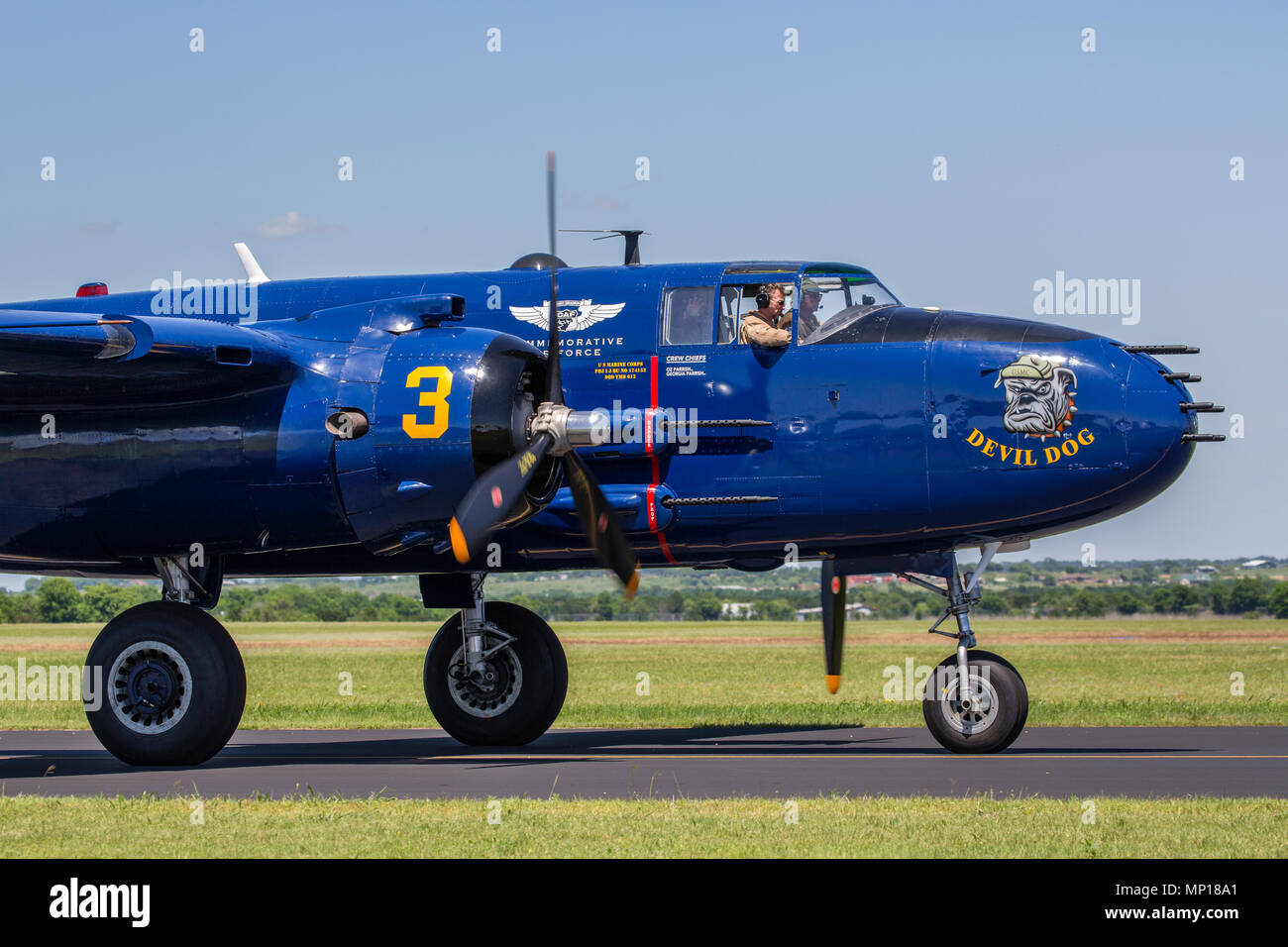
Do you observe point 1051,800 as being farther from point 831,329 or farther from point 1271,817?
point 831,329

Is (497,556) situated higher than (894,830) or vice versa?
(497,556)

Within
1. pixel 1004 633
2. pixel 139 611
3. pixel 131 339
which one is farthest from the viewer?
pixel 1004 633

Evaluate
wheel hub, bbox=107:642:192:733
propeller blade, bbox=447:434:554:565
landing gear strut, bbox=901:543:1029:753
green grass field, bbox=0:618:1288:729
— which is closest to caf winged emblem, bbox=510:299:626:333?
propeller blade, bbox=447:434:554:565

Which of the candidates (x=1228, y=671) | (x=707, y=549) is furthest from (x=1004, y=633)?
(x=707, y=549)

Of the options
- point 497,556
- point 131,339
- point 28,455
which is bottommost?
point 497,556

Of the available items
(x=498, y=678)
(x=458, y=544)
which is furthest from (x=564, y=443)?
(x=498, y=678)

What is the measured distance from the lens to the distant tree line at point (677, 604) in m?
113

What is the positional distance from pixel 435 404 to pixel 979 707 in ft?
23.2

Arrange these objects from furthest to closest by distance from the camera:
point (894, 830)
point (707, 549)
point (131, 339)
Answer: point (707, 549)
point (131, 339)
point (894, 830)

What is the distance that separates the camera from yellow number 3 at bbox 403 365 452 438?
16.8 meters

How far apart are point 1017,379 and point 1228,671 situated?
32265 millimetres

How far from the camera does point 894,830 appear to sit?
496 inches

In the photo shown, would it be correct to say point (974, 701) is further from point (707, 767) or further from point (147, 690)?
point (147, 690)

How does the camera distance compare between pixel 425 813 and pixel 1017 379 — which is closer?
pixel 425 813
